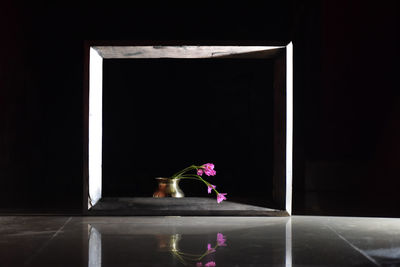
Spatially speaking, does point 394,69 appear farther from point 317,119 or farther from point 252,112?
point 252,112

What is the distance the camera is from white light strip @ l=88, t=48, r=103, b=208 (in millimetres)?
2342

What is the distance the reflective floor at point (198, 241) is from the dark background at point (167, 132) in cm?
133

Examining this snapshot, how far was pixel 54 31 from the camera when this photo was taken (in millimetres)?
3707

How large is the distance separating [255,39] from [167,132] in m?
1.00

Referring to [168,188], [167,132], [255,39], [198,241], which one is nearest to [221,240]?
[198,241]

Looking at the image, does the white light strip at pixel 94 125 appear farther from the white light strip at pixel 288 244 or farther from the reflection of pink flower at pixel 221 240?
the white light strip at pixel 288 244

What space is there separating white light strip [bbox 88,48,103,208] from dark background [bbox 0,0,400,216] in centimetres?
110

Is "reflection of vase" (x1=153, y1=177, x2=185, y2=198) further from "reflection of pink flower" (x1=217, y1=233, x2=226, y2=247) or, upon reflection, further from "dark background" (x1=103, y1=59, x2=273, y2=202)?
"dark background" (x1=103, y1=59, x2=273, y2=202)

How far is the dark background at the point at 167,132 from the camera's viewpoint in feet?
12.0

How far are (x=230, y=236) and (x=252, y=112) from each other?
1964 millimetres

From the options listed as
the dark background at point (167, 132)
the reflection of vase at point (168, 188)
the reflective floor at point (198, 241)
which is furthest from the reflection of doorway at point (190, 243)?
the dark background at point (167, 132)

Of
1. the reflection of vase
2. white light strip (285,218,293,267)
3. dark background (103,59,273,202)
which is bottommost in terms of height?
white light strip (285,218,293,267)

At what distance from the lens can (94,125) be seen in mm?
2414

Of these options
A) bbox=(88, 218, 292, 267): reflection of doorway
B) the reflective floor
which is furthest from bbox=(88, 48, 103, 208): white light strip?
bbox=(88, 218, 292, 267): reflection of doorway
